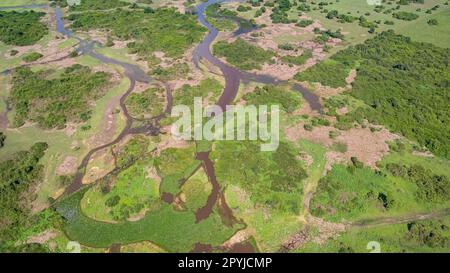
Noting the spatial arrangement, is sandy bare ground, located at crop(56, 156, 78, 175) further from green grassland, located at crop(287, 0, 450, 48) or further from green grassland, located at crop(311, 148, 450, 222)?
green grassland, located at crop(287, 0, 450, 48)

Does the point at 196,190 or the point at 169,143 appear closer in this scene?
the point at 196,190

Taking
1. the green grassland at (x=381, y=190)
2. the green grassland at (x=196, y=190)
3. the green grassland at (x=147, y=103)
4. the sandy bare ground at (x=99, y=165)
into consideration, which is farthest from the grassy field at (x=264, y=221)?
the green grassland at (x=147, y=103)

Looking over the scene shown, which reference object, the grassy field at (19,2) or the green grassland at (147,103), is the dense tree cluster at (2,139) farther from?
the grassy field at (19,2)

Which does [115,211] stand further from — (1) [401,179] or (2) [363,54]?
(2) [363,54]

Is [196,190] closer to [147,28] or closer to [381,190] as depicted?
[381,190]

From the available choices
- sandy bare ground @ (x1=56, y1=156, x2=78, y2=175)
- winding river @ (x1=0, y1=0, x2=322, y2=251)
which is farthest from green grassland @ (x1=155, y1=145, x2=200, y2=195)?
sandy bare ground @ (x1=56, y1=156, x2=78, y2=175)

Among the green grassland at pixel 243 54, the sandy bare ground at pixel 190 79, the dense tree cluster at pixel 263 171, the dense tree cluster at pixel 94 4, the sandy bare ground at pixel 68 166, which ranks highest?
the dense tree cluster at pixel 94 4

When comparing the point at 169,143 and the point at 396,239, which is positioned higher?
the point at 169,143

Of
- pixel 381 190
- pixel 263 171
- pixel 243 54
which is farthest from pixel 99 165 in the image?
pixel 243 54
